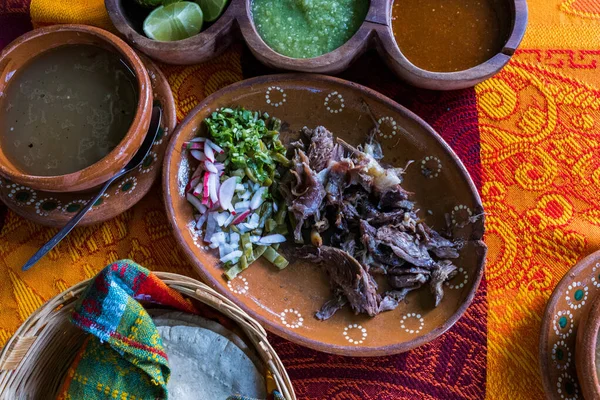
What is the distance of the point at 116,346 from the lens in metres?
1.47

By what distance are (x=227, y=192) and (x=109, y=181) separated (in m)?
0.40

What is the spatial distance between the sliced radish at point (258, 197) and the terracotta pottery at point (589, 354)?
113 cm

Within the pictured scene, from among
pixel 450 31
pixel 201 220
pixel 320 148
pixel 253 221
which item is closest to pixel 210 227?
pixel 201 220

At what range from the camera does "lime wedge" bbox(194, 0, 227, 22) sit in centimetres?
201

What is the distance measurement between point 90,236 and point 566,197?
1809 mm

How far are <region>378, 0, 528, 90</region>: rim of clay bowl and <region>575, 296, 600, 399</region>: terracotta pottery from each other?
86cm

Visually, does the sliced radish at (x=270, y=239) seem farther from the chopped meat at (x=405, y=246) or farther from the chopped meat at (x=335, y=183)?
the chopped meat at (x=405, y=246)

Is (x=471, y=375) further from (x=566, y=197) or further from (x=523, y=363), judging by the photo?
(x=566, y=197)

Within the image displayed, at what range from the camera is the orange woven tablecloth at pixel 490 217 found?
188cm

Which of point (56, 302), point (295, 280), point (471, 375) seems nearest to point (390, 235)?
point (295, 280)

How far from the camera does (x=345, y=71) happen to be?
211 centimetres

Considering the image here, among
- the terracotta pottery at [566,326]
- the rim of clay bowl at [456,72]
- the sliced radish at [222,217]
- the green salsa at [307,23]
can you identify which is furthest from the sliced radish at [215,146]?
the terracotta pottery at [566,326]

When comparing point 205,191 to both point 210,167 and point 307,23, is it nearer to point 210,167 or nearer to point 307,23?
point 210,167

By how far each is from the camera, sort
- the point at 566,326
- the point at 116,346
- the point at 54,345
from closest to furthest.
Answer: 1. the point at 116,346
2. the point at 54,345
3. the point at 566,326
